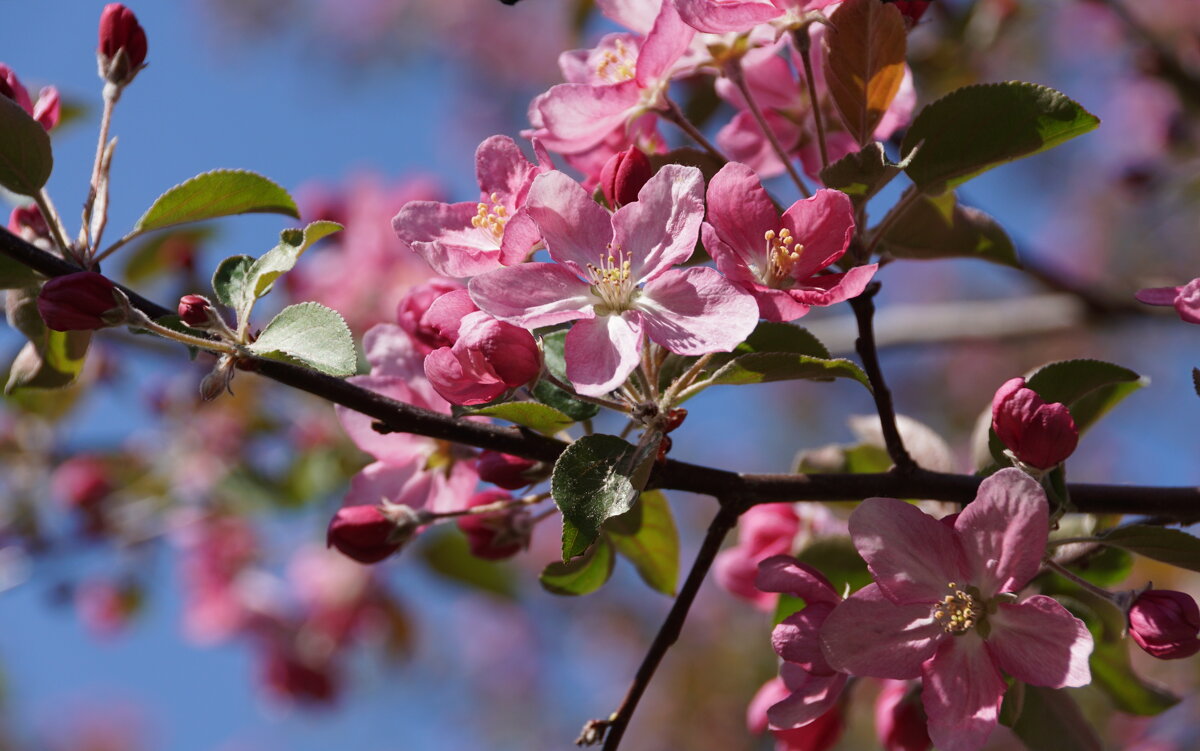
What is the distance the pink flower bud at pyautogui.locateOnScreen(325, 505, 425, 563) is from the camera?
1179 mm

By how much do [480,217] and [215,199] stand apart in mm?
311

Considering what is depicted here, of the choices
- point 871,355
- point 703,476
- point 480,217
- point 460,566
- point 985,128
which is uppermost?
point 985,128

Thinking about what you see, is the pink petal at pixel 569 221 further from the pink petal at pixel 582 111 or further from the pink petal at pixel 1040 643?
the pink petal at pixel 1040 643

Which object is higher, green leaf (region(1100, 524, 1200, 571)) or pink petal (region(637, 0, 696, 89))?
pink petal (region(637, 0, 696, 89))

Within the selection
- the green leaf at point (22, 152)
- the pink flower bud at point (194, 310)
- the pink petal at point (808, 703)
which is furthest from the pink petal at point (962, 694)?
the green leaf at point (22, 152)

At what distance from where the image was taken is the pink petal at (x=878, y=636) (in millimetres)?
987

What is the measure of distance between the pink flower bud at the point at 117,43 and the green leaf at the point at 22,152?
0.70 feet

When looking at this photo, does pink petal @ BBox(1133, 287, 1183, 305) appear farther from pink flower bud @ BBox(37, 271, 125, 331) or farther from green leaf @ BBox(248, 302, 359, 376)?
pink flower bud @ BBox(37, 271, 125, 331)

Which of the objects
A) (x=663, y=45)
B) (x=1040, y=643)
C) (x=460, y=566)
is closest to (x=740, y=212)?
(x=663, y=45)

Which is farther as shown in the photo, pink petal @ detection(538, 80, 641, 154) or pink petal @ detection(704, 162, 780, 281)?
pink petal @ detection(538, 80, 641, 154)

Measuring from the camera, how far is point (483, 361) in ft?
3.17

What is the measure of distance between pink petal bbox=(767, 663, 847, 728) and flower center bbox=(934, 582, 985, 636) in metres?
0.13

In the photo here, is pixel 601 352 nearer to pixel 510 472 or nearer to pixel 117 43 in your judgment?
pixel 510 472

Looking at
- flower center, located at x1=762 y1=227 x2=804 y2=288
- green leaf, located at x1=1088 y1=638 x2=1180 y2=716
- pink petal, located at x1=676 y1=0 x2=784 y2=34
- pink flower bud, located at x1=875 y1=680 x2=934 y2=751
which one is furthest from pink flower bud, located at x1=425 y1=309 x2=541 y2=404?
green leaf, located at x1=1088 y1=638 x2=1180 y2=716
